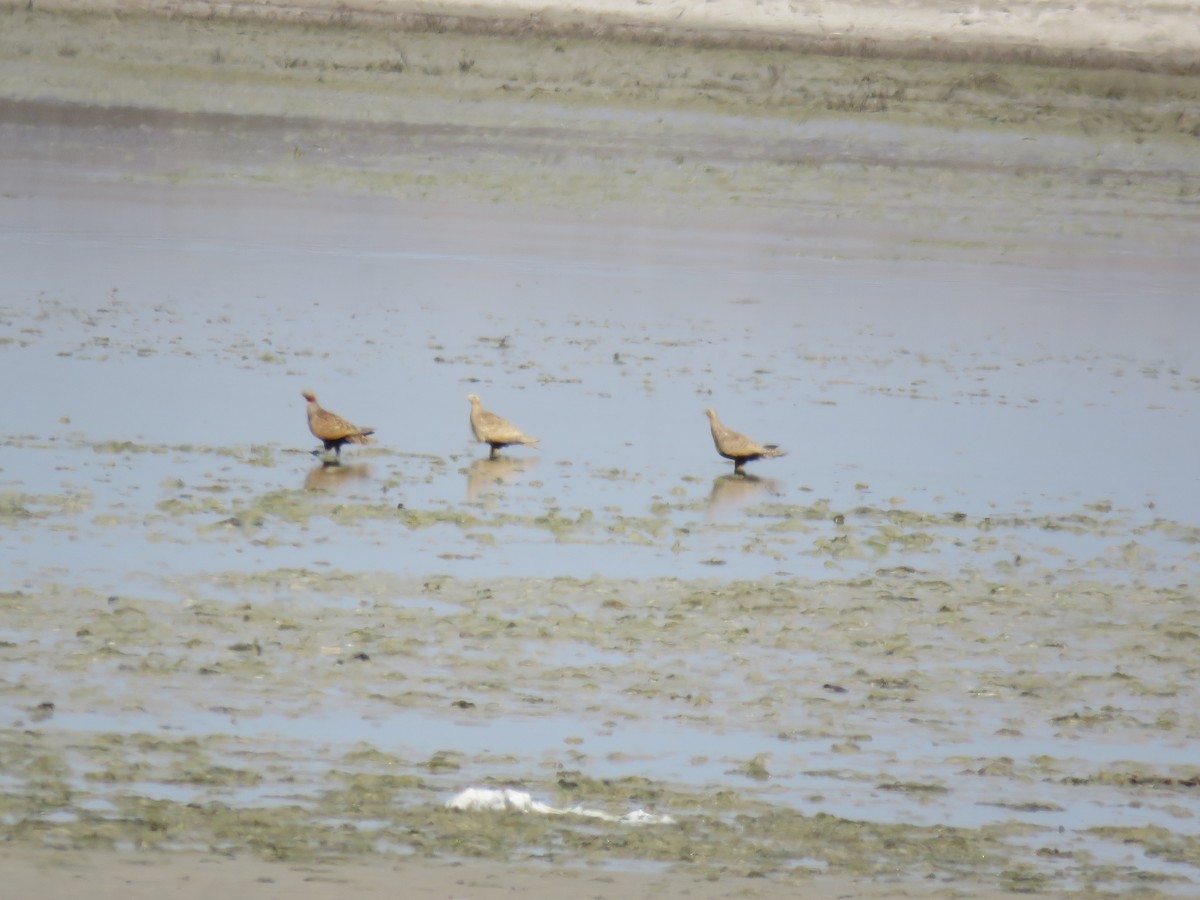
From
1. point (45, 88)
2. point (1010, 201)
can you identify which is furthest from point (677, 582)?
point (45, 88)

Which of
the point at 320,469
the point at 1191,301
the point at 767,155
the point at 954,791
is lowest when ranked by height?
the point at 954,791

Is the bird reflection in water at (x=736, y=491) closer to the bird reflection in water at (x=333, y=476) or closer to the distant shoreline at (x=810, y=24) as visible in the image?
the bird reflection in water at (x=333, y=476)

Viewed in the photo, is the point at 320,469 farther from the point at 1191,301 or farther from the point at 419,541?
the point at 1191,301

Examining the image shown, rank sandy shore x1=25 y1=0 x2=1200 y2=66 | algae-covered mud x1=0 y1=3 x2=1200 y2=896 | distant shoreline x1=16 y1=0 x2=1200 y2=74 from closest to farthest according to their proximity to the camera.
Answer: algae-covered mud x1=0 y1=3 x2=1200 y2=896 < distant shoreline x1=16 y1=0 x2=1200 y2=74 < sandy shore x1=25 y1=0 x2=1200 y2=66

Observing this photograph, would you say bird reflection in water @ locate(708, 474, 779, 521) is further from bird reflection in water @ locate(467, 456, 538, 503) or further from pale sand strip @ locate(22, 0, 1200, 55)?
pale sand strip @ locate(22, 0, 1200, 55)

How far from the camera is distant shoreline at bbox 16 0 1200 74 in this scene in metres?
41.8

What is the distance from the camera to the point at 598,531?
9711 millimetres

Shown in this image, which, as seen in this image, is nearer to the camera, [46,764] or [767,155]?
[46,764]

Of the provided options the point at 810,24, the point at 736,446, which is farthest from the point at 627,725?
the point at 810,24

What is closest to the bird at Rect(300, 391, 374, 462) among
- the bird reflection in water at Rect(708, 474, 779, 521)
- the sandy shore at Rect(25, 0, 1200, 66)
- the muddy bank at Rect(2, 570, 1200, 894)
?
the bird reflection in water at Rect(708, 474, 779, 521)

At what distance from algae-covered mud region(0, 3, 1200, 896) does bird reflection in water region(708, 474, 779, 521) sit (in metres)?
0.04

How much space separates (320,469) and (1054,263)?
12770mm

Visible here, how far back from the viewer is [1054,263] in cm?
2198

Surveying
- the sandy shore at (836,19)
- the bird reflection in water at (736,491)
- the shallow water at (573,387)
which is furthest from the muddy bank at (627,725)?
the sandy shore at (836,19)
